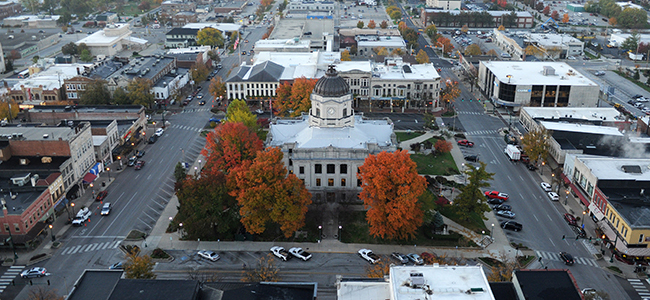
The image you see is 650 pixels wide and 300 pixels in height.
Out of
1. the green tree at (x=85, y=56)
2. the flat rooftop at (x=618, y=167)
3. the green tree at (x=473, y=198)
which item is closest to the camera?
the green tree at (x=473, y=198)

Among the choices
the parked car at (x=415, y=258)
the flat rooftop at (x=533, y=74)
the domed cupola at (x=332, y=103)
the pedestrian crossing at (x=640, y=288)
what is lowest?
the pedestrian crossing at (x=640, y=288)

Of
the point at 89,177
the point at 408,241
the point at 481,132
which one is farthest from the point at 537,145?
the point at 89,177

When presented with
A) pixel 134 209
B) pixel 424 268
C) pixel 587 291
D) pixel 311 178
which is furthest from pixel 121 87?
pixel 587 291

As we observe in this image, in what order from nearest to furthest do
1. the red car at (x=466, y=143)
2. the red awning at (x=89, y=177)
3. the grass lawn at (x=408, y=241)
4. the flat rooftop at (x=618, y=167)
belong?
1. the grass lawn at (x=408, y=241)
2. the flat rooftop at (x=618, y=167)
3. the red awning at (x=89, y=177)
4. the red car at (x=466, y=143)

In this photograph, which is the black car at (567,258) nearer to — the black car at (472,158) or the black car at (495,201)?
the black car at (495,201)

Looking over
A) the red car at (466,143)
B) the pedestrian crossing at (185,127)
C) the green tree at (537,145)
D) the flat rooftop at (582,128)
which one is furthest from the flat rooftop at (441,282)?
the pedestrian crossing at (185,127)
